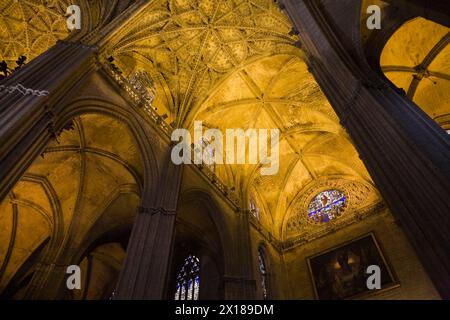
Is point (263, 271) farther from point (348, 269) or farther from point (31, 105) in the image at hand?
point (31, 105)

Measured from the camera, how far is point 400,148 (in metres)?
3.82

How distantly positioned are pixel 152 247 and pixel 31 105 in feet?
13.3

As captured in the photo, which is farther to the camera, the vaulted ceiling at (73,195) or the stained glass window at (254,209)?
the stained glass window at (254,209)

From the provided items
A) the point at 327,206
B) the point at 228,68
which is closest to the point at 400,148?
the point at 228,68

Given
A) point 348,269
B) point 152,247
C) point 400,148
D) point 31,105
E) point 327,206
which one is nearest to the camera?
A: point 400,148

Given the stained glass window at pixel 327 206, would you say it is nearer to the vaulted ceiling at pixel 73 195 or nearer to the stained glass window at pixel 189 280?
the stained glass window at pixel 189 280

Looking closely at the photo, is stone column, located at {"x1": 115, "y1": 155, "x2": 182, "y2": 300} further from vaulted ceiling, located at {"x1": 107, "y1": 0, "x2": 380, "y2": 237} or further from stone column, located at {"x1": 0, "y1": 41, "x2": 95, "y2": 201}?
vaulted ceiling, located at {"x1": 107, "y1": 0, "x2": 380, "y2": 237}

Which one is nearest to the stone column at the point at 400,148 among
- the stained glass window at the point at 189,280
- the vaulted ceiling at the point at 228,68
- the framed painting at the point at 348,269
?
the vaulted ceiling at the point at 228,68

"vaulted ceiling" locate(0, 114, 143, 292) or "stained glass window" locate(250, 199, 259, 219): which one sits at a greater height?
"stained glass window" locate(250, 199, 259, 219)

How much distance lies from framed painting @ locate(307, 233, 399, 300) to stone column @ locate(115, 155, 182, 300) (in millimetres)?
7539

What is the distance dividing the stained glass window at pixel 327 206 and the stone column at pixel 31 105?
11997mm

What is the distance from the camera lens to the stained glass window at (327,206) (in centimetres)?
1394

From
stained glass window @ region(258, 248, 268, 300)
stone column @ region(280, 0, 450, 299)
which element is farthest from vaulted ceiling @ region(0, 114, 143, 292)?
stone column @ region(280, 0, 450, 299)

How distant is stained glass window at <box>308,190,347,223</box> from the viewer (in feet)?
45.7
